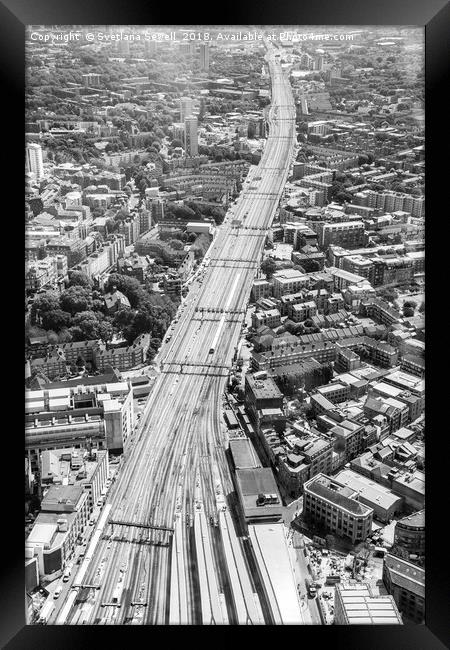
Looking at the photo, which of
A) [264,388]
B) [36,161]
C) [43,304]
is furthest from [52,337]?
[264,388]

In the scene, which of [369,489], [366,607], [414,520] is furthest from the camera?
[369,489]

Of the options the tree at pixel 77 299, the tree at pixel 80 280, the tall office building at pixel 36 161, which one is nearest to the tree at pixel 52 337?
the tree at pixel 77 299

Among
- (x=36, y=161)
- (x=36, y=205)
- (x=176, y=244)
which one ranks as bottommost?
(x=176, y=244)

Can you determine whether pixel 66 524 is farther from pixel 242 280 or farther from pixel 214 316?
pixel 242 280

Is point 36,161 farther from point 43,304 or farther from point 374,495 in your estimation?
point 374,495

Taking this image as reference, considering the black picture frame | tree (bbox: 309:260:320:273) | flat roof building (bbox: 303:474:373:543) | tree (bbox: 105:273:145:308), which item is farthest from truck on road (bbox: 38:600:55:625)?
tree (bbox: 309:260:320:273)

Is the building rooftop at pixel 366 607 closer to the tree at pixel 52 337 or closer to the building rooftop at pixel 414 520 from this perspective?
the building rooftop at pixel 414 520
